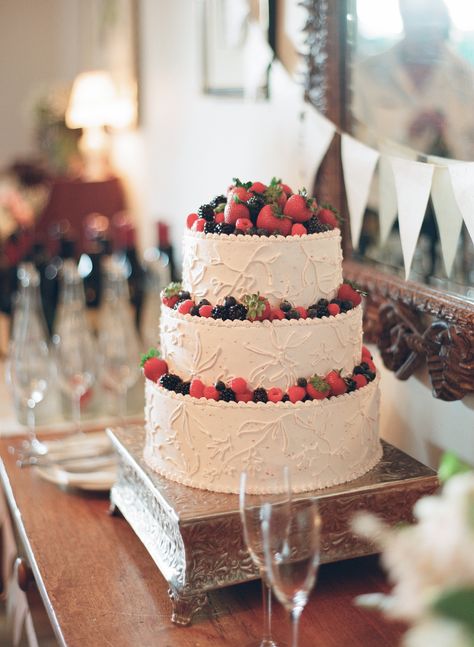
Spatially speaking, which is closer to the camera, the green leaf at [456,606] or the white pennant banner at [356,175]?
the green leaf at [456,606]

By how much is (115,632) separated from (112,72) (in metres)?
3.28

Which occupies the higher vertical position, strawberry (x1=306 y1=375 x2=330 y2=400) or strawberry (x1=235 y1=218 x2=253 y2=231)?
strawberry (x1=235 y1=218 x2=253 y2=231)

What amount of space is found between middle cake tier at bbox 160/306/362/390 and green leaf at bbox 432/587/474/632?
1.85 feet

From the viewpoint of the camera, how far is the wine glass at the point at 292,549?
100 centimetres

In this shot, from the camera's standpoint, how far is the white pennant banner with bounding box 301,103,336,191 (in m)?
1.87

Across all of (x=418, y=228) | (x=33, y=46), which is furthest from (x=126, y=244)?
(x=33, y=46)

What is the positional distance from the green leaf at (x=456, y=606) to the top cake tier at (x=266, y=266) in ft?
2.03

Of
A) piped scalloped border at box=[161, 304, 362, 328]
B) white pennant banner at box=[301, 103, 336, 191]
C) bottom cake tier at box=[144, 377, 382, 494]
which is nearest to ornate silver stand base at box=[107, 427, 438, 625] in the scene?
bottom cake tier at box=[144, 377, 382, 494]

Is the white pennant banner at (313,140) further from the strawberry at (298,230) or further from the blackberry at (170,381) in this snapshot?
the blackberry at (170,381)

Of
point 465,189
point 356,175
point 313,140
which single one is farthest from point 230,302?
point 313,140

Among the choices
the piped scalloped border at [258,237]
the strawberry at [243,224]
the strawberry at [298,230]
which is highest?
the strawberry at [243,224]

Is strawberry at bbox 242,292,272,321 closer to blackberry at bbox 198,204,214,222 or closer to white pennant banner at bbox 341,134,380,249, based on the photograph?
blackberry at bbox 198,204,214,222

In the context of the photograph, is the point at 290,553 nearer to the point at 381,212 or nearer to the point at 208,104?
the point at 381,212

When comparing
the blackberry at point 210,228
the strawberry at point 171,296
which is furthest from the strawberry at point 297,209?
the strawberry at point 171,296
